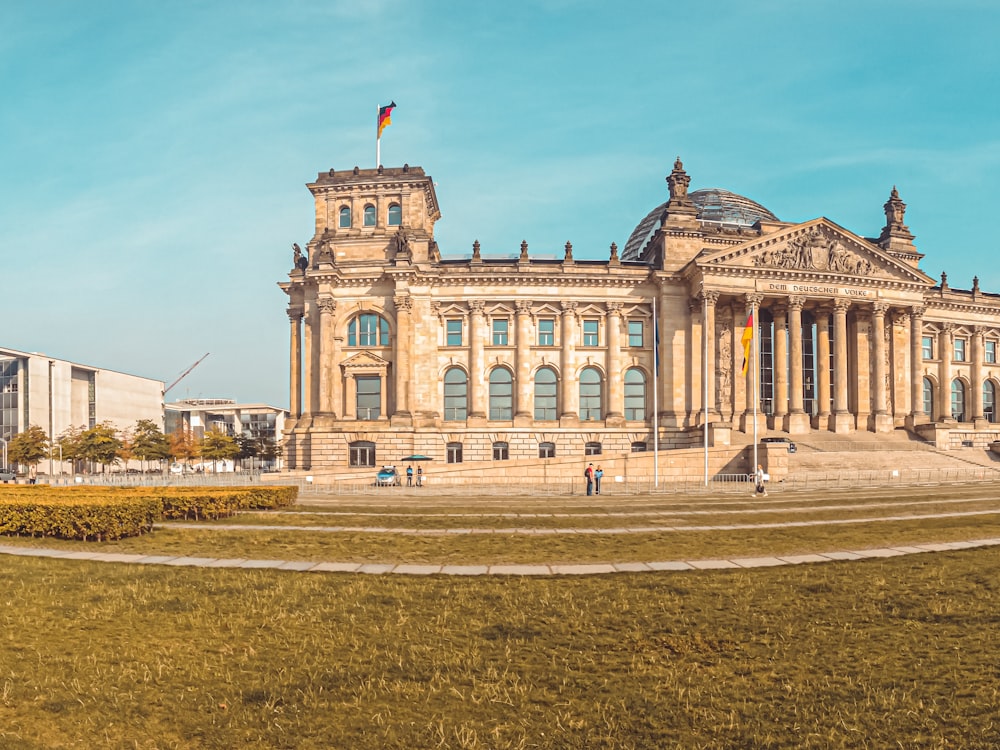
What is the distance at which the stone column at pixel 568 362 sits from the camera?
78.3 meters

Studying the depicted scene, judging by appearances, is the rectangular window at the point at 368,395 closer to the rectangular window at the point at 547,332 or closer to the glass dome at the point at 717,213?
the rectangular window at the point at 547,332

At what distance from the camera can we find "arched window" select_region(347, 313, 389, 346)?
78.2 m

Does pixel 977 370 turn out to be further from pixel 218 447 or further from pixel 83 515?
pixel 83 515

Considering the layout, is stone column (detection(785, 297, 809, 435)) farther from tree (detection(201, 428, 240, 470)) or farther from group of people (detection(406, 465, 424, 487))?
tree (detection(201, 428, 240, 470))

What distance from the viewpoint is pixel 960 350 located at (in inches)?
3580

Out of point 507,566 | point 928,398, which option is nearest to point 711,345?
point 928,398

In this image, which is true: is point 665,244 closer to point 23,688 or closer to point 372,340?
point 372,340

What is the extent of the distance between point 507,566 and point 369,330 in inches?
2492

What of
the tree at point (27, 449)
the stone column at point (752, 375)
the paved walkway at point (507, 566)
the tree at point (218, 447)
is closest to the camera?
the paved walkway at point (507, 566)

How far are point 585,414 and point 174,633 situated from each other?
228ft

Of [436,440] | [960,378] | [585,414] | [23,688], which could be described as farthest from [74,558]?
[960,378]

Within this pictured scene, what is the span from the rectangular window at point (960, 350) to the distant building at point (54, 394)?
124672 mm

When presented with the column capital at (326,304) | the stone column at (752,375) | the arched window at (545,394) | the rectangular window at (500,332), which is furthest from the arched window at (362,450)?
the stone column at (752,375)

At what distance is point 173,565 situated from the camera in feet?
56.2
